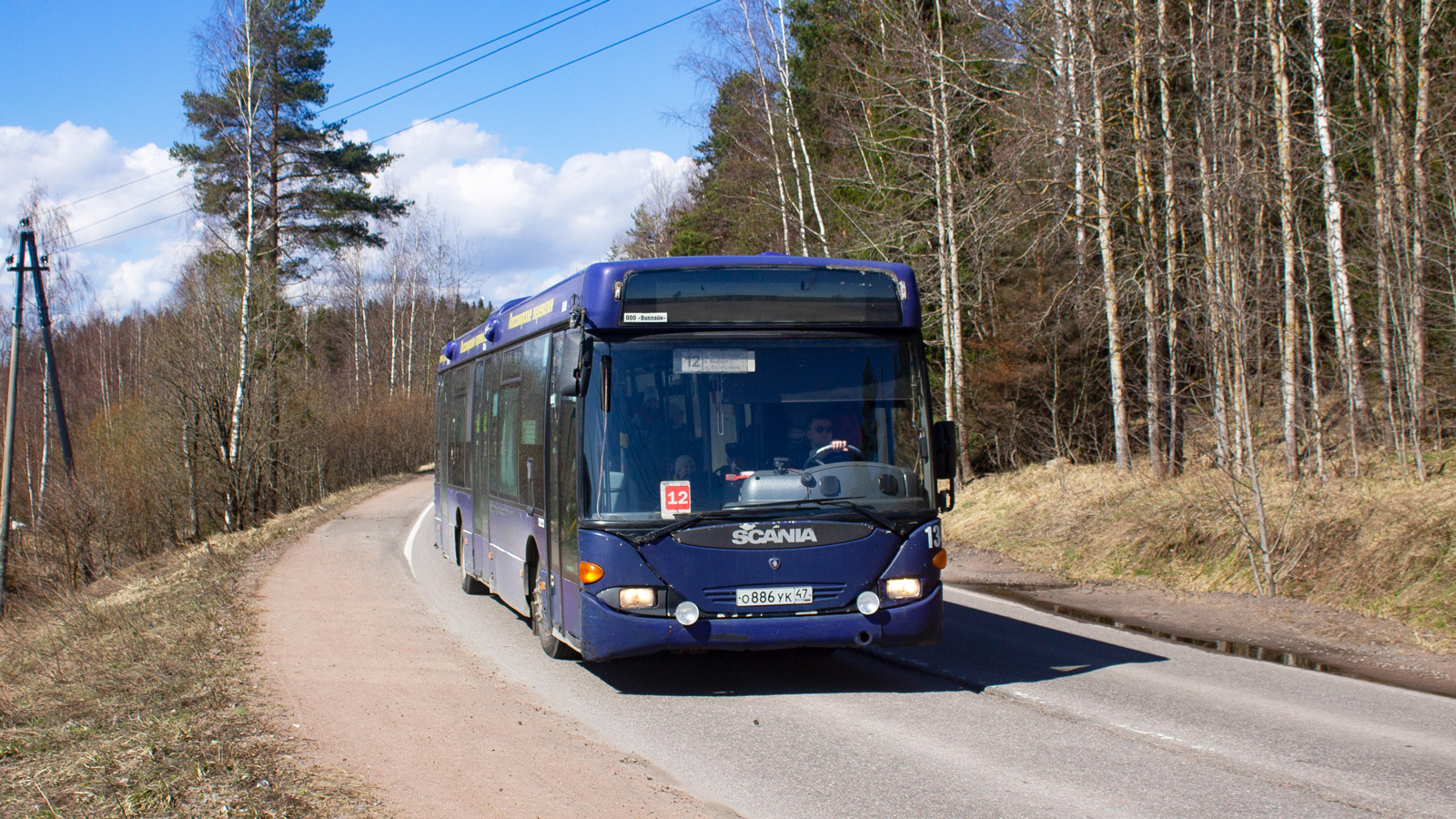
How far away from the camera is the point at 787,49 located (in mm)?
31797

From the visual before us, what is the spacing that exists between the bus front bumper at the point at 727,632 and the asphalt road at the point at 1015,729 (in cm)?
39

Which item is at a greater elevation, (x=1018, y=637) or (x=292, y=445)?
(x=292, y=445)

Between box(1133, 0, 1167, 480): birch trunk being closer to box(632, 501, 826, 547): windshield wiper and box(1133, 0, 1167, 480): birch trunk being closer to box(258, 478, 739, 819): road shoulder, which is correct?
box(632, 501, 826, 547): windshield wiper

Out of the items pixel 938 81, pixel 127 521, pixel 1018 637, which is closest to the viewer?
pixel 1018 637

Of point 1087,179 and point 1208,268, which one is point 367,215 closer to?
point 1087,179

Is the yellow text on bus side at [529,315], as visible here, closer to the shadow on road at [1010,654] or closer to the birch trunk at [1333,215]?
the shadow on road at [1010,654]

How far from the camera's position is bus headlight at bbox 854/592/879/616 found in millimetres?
7801

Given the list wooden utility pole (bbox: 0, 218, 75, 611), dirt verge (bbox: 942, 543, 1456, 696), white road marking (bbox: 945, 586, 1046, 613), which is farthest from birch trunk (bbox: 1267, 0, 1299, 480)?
wooden utility pole (bbox: 0, 218, 75, 611)

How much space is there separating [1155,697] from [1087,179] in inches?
623

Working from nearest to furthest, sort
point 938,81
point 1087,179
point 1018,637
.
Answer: point 1018,637 < point 1087,179 < point 938,81

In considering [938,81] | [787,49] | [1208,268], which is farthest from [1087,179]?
[787,49]

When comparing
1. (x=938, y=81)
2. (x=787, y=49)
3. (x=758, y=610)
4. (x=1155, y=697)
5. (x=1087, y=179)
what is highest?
(x=787, y=49)

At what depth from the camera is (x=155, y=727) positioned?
6.86m

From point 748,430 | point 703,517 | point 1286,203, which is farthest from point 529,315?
point 1286,203
